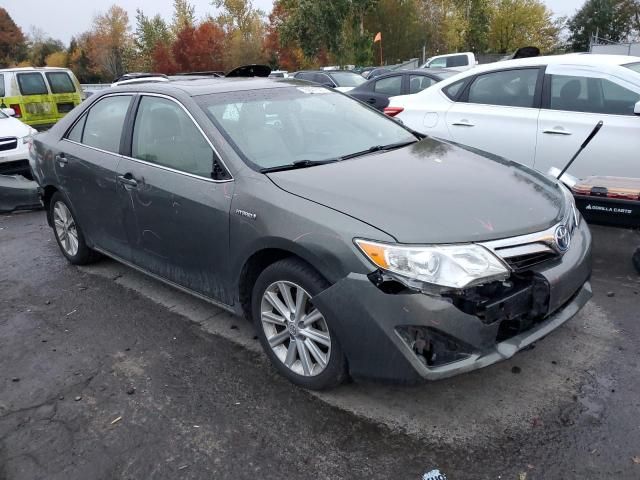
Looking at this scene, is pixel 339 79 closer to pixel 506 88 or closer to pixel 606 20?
pixel 506 88

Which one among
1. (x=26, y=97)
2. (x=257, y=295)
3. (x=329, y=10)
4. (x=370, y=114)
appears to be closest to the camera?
(x=257, y=295)

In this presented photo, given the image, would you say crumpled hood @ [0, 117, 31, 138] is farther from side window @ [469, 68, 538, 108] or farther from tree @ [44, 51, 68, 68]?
tree @ [44, 51, 68, 68]

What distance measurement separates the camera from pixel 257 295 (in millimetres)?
3139

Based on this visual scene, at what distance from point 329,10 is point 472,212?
3789 cm

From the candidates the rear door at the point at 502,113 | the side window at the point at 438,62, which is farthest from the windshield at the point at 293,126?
the side window at the point at 438,62

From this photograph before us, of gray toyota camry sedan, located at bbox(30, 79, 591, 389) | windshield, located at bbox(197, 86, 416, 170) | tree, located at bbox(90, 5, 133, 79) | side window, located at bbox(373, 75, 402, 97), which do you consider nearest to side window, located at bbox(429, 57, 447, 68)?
side window, located at bbox(373, 75, 402, 97)

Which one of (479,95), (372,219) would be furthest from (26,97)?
(372,219)

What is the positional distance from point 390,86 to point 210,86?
26.0 feet

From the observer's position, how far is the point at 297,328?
117 inches

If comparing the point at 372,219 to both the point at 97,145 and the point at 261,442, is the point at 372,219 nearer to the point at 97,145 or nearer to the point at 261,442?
the point at 261,442

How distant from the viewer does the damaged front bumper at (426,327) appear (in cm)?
246

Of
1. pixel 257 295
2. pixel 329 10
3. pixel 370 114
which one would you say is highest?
pixel 329 10

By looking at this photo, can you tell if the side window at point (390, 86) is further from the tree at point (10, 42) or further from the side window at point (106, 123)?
the tree at point (10, 42)

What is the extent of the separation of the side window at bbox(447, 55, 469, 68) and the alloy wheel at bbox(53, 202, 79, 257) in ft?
62.6
